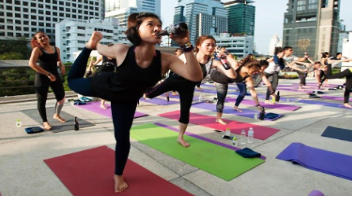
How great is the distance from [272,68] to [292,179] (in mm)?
6083

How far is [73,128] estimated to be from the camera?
491cm

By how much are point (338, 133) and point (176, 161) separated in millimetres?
3569

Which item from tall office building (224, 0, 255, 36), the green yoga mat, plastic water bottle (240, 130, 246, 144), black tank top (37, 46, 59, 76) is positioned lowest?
the green yoga mat

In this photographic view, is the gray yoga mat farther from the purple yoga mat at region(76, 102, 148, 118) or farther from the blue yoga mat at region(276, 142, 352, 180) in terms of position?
the blue yoga mat at region(276, 142, 352, 180)

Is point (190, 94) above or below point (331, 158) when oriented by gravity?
above

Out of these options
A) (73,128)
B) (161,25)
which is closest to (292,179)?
(161,25)

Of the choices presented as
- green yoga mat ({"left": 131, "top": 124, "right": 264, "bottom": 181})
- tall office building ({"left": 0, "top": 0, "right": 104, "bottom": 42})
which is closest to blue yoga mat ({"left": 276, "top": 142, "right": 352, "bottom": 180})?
green yoga mat ({"left": 131, "top": 124, "right": 264, "bottom": 181})

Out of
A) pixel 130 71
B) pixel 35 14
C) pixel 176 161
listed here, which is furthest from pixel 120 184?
pixel 35 14

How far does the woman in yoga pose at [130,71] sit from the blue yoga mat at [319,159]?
2094mm

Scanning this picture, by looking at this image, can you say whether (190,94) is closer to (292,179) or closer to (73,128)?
(292,179)

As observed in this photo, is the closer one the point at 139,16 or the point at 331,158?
the point at 139,16

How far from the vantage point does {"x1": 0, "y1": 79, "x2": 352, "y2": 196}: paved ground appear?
8.71ft

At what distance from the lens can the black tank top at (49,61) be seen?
457 centimetres

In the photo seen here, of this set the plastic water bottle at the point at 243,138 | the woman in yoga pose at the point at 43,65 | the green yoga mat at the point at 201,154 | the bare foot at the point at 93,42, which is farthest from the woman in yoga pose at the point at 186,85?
the woman in yoga pose at the point at 43,65
